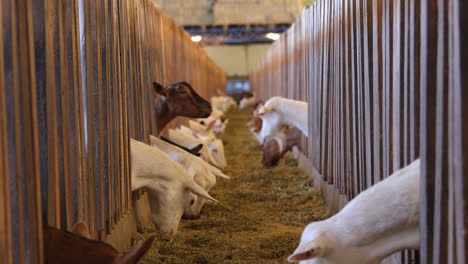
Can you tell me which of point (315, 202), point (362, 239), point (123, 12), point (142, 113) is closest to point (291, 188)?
point (315, 202)

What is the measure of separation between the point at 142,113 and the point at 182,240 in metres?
1.29

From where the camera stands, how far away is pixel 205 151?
21.6 ft

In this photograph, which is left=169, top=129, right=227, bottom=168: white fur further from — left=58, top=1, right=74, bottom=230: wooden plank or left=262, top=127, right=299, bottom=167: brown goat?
left=58, top=1, right=74, bottom=230: wooden plank

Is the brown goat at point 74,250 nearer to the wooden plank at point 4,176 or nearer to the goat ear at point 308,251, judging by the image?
the wooden plank at point 4,176

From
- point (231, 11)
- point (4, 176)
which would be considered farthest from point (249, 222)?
point (231, 11)

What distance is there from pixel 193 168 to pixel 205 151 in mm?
2033

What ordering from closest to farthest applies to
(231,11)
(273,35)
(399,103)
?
(399,103)
(273,35)
(231,11)

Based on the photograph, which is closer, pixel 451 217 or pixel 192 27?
pixel 451 217

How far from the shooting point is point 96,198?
9.28ft

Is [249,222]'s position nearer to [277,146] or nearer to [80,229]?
[80,229]

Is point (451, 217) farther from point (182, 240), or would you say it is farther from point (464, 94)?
point (182, 240)

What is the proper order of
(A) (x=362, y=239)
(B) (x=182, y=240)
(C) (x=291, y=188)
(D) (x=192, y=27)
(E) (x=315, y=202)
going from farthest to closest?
(D) (x=192, y=27)
(C) (x=291, y=188)
(E) (x=315, y=202)
(B) (x=182, y=240)
(A) (x=362, y=239)

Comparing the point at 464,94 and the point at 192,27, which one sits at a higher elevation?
the point at 192,27

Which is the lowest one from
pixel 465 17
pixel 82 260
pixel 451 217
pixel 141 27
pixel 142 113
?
pixel 82 260
